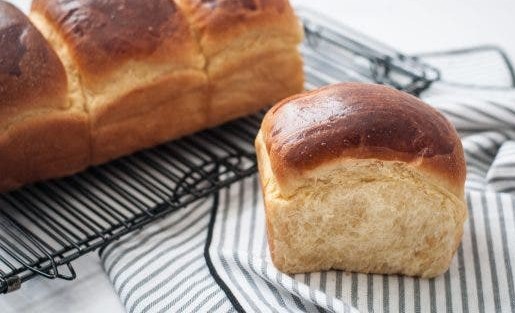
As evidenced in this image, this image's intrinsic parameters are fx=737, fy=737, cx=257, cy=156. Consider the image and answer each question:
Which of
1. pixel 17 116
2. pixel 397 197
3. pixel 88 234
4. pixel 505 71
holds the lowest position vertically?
pixel 505 71

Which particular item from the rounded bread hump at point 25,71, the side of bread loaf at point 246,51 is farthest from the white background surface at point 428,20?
the rounded bread hump at point 25,71

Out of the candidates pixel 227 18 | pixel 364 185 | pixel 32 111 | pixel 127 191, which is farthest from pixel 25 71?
pixel 364 185

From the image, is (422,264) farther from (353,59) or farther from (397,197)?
(353,59)

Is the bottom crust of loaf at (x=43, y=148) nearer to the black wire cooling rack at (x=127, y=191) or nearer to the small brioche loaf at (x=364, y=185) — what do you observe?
the black wire cooling rack at (x=127, y=191)

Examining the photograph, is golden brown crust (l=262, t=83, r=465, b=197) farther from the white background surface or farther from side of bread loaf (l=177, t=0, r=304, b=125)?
the white background surface

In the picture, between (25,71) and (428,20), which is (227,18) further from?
(428,20)

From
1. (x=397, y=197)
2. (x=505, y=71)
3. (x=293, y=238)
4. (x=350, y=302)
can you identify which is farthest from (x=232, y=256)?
(x=505, y=71)
